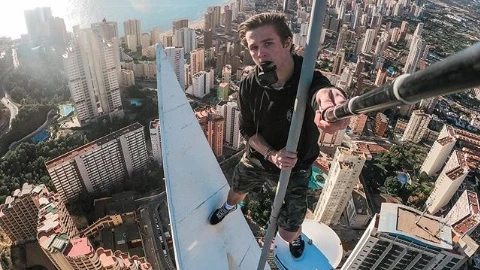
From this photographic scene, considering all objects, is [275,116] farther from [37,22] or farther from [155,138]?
[37,22]

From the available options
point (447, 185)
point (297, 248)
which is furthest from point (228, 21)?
point (297, 248)

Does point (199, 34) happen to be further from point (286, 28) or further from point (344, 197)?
point (286, 28)

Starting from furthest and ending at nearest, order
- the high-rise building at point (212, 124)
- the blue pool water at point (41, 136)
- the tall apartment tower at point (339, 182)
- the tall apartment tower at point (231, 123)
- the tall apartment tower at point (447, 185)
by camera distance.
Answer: the blue pool water at point (41, 136), the tall apartment tower at point (231, 123), the high-rise building at point (212, 124), the tall apartment tower at point (447, 185), the tall apartment tower at point (339, 182)

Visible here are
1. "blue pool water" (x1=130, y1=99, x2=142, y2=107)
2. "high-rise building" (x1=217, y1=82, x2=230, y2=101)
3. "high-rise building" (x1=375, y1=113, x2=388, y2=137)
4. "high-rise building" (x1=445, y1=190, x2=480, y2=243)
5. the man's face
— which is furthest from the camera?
"high-rise building" (x1=217, y1=82, x2=230, y2=101)

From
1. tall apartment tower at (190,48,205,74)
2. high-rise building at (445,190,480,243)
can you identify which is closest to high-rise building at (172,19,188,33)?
tall apartment tower at (190,48,205,74)

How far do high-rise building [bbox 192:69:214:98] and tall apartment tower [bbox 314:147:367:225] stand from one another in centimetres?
914

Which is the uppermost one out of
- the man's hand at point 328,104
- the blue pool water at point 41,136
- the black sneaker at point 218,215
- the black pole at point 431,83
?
the black pole at point 431,83

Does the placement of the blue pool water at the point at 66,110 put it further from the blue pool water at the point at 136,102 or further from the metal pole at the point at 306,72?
the metal pole at the point at 306,72

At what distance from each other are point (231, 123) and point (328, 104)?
1154 centimetres

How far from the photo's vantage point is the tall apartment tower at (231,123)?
1188cm

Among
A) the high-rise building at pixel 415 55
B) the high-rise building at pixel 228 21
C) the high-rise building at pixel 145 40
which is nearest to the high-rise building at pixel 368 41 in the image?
the high-rise building at pixel 415 55

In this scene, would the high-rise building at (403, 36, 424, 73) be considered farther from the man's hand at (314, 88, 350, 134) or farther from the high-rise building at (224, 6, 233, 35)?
the man's hand at (314, 88, 350, 134)

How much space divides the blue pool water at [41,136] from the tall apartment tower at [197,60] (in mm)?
7772

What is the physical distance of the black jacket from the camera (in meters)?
1.47
